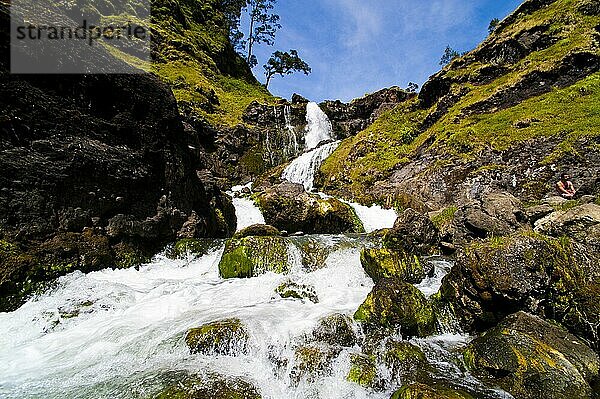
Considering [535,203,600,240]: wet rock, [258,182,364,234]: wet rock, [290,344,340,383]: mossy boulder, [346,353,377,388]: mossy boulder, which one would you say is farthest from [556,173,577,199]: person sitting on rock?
[290,344,340,383]: mossy boulder

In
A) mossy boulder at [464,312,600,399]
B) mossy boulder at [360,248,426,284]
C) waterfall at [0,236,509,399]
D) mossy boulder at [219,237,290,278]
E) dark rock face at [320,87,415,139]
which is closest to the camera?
mossy boulder at [464,312,600,399]

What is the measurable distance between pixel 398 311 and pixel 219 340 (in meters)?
3.38

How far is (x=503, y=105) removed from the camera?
74.8ft

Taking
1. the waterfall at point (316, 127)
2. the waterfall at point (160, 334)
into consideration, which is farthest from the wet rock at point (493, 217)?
the waterfall at point (316, 127)

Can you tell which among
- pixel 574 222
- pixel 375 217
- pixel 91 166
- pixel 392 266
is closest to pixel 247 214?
pixel 375 217

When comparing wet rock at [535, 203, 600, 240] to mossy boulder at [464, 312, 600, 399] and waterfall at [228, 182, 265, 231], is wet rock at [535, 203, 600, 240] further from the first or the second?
waterfall at [228, 182, 265, 231]

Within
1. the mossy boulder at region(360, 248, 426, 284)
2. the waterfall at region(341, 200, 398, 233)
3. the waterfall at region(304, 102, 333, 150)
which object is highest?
the waterfall at region(304, 102, 333, 150)

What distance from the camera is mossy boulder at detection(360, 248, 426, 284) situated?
8.97m

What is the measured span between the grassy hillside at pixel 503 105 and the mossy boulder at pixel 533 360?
47.5 feet

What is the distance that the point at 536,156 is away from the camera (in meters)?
17.1

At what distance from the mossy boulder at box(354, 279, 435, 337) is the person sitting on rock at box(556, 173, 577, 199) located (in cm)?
1202

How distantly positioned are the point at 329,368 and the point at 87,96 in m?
10.4

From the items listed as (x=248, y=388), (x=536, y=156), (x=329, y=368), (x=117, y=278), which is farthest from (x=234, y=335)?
(x=536, y=156)

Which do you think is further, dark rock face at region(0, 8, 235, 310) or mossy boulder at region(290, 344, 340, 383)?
dark rock face at region(0, 8, 235, 310)
